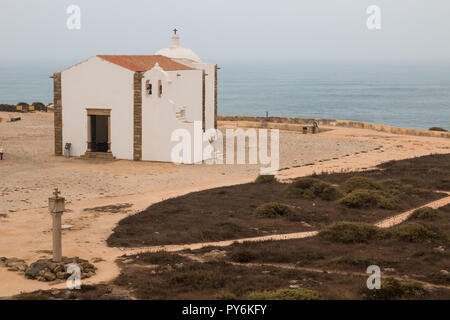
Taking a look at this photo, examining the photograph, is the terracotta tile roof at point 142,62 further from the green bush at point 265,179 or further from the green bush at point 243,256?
the green bush at point 243,256

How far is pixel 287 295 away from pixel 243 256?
11.2ft

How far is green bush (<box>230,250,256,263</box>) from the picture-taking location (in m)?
15.2

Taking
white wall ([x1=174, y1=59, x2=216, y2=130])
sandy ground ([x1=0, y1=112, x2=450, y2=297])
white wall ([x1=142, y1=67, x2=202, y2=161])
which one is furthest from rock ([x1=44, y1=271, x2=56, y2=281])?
white wall ([x1=174, y1=59, x2=216, y2=130])

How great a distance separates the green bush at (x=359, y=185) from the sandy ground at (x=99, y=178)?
4797 mm

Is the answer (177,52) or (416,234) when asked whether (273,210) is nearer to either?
(416,234)

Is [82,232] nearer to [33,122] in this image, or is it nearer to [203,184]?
[203,184]

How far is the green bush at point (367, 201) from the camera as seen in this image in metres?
22.1

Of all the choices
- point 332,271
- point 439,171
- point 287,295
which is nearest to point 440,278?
point 332,271

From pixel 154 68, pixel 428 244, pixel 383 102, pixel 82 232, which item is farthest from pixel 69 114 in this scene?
pixel 383 102

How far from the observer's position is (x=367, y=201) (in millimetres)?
22312

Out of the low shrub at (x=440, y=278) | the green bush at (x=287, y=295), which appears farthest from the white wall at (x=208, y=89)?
the green bush at (x=287, y=295)

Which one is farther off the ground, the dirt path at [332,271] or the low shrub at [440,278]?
the low shrub at [440,278]
